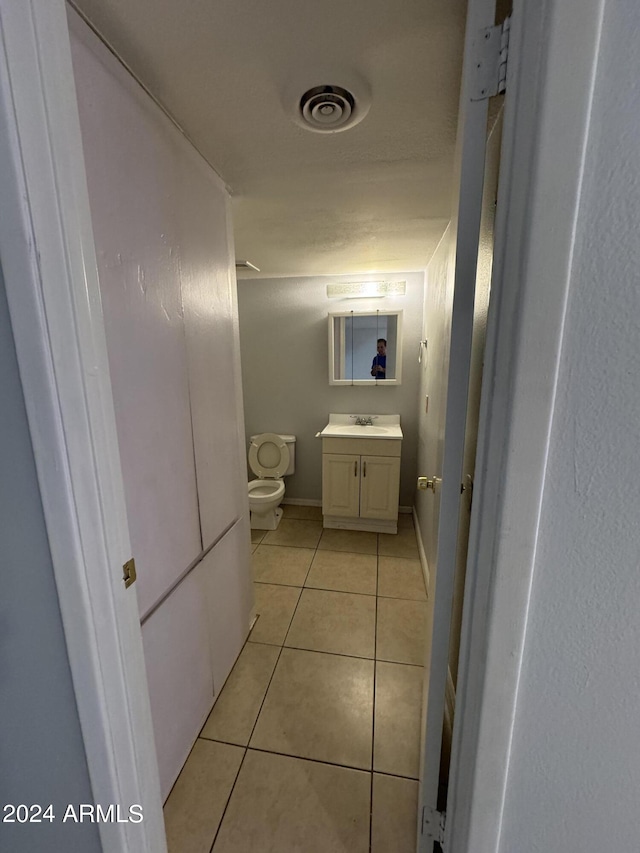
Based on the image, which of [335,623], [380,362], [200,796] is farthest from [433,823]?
[380,362]

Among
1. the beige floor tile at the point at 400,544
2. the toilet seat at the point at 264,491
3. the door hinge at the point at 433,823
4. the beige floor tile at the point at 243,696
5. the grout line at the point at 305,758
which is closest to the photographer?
the door hinge at the point at 433,823

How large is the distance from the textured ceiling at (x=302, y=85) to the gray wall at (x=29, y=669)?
30.5 inches

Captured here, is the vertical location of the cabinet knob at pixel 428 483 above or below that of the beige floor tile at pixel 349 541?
above

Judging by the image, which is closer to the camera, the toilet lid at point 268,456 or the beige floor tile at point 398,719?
the beige floor tile at point 398,719

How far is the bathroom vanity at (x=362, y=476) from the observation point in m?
2.79

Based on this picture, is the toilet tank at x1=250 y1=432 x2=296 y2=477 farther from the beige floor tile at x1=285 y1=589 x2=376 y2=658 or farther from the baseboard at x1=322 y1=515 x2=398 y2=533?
the beige floor tile at x1=285 y1=589 x2=376 y2=658

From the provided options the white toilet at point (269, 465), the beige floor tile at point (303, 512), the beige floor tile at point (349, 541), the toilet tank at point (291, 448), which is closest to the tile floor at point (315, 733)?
the beige floor tile at point (349, 541)

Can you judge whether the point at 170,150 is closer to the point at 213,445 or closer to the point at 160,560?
the point at 213,445

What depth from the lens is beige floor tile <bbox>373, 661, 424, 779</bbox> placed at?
1.24 meters

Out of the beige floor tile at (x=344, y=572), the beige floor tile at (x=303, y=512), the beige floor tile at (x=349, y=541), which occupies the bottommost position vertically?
the beige floor tile at (x=349, y=541)

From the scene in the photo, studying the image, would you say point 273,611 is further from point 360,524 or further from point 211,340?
point 211,340

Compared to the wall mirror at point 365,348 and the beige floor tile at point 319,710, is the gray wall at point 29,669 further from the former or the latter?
the wall mirror at point 365,348

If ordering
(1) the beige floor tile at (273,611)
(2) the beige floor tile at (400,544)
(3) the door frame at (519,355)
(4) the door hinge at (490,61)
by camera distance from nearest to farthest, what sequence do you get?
(3) the door frame at (519,355) → (4) the door hinge at (490,61) → (1) the beige floor tile at (273,611) → (2) the beige floor tile at (400,544)

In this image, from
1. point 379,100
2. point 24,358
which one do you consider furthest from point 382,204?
point 24,358
